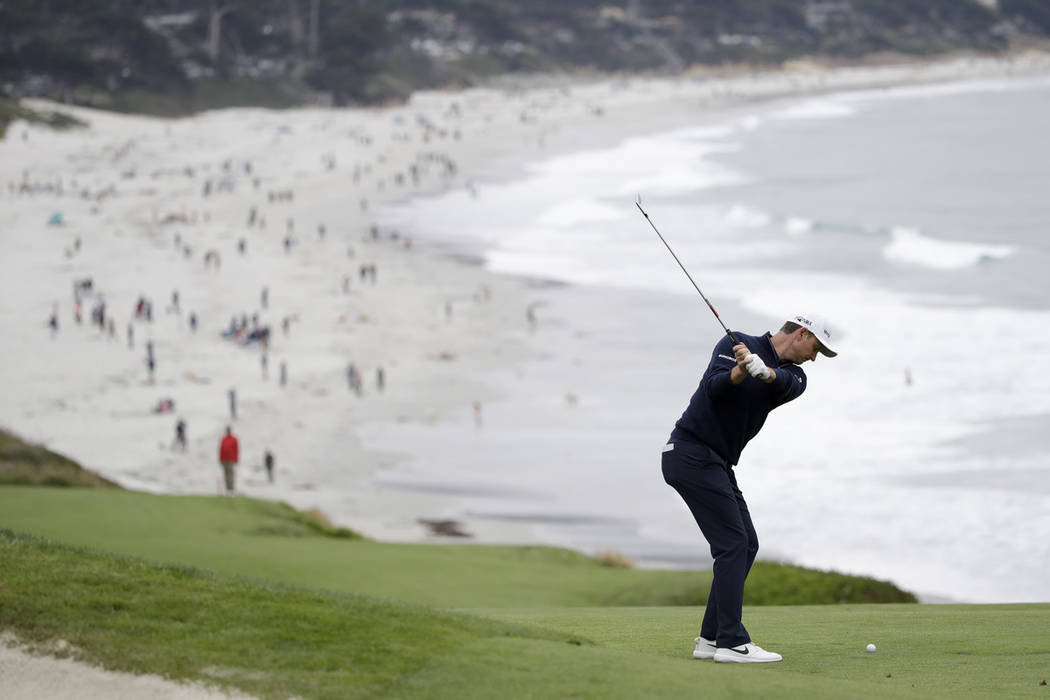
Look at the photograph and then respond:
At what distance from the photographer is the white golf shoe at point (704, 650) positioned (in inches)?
284

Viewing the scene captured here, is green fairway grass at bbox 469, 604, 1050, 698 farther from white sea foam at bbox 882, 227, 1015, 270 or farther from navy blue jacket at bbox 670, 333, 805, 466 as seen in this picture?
white sea foam at bbox 882, 227, 1015, 270

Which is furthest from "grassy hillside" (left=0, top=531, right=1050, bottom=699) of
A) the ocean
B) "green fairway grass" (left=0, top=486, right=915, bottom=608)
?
the ocean

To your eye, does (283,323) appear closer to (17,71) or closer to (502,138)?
(502,138)

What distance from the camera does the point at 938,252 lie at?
56188 mm

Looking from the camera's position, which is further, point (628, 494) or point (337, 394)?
point (337, 394)

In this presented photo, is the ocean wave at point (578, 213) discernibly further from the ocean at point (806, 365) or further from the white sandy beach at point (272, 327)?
the white sandy beach at point (272, 327)

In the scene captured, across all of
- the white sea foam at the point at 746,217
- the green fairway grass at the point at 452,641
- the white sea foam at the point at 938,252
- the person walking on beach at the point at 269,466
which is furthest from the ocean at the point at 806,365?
the green fairway grass at the point at 452,641

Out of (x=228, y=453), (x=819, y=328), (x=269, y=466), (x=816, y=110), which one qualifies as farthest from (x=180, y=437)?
(x=816, y=110)

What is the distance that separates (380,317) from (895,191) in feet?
145

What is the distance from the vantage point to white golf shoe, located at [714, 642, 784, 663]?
23.2ft

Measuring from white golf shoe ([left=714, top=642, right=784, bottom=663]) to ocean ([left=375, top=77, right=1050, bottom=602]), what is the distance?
1334 cm

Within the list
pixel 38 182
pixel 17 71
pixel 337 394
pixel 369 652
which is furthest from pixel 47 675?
pixel 17 71

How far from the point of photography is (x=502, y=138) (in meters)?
120

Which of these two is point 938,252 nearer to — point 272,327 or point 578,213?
point 578,213
